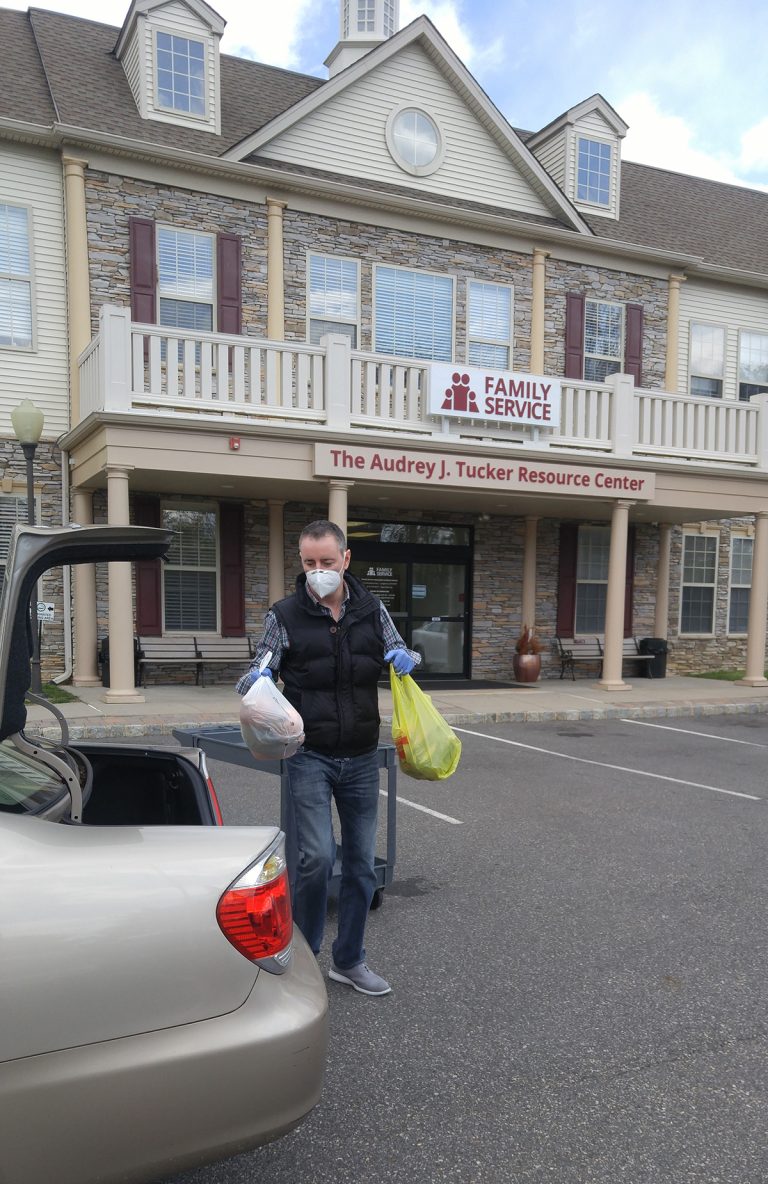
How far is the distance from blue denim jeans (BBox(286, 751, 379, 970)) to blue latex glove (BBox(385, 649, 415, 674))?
370 millimetres

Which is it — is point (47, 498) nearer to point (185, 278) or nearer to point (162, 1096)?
point (185, 278)

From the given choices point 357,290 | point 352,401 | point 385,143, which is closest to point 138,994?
point 352,401

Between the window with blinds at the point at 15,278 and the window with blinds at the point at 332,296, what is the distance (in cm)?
409

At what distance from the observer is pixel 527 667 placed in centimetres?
1442

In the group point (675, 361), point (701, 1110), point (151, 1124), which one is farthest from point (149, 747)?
point (675, 361)

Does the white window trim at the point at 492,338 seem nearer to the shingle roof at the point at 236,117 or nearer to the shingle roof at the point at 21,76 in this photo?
the shingle roof at the point at 236,117

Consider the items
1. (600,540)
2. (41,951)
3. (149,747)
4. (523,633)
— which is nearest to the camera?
(41,951)

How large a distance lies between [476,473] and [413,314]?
3.59 meters

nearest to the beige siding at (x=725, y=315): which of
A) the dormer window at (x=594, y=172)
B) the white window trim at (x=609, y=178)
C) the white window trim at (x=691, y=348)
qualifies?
the white window trim at (x=691, y=348)

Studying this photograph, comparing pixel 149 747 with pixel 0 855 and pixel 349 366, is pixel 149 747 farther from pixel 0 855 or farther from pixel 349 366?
pixel 349 366

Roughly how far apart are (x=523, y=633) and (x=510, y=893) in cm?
1036

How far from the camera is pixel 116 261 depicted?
12.0m

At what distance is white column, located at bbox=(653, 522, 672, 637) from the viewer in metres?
16.1

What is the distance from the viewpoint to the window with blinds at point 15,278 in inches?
460
